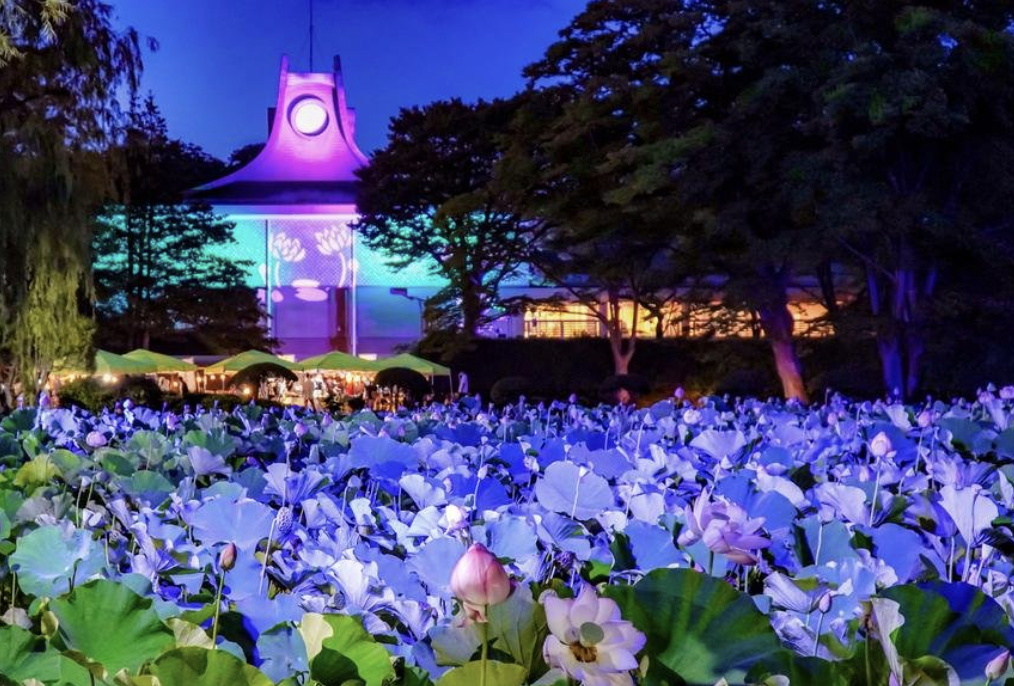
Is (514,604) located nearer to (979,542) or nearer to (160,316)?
(979,542)

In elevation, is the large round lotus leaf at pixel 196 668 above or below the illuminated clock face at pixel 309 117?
below

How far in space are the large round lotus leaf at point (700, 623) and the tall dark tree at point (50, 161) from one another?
14.0 m

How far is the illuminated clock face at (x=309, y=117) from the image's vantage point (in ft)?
126

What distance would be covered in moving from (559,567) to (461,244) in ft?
83.4

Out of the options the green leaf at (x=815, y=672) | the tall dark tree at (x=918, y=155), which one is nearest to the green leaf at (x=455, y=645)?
the green leaf at (x=815, y=672)

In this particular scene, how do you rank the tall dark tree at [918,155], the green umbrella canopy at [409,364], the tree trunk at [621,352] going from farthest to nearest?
the tree trunk at [621,352] → the green umbrella canopy at [409,364] → the tall dark tree at [918,155]

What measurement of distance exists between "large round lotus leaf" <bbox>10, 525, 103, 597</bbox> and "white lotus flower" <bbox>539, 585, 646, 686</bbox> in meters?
0.74

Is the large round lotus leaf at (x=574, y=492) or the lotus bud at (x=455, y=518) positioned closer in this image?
the lotus bud at (x=455, y=518)

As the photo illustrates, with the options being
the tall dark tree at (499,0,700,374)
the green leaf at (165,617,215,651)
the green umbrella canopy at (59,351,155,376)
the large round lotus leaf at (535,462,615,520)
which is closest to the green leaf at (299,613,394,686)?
the green leaf at (165,617,215,651)

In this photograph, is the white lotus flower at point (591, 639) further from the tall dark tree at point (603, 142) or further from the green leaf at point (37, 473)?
the tall dark tree at point (603, 142)

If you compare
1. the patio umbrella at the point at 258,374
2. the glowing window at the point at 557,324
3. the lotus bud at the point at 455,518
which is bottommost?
the patio umbrella at the point at 258,374

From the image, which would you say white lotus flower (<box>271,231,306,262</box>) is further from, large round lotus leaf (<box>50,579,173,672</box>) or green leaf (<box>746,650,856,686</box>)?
green leaf (<box>746,650,856,686</box>)

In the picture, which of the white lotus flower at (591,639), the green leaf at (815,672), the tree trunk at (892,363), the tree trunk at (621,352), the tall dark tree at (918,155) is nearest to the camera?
Result: the white lotus flower at (591,639)

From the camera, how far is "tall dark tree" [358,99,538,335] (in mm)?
26781
